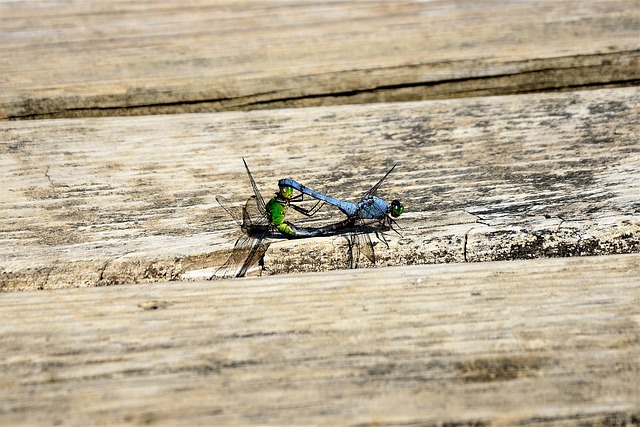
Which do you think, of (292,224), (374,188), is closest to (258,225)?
(292,224)

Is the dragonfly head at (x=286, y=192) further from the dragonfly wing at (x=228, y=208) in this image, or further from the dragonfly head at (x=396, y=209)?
the dragonfly head at (x=396, y=209)

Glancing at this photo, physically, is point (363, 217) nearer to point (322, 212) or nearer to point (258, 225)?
point (322, 212)

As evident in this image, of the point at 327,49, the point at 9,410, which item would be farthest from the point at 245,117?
the point at 9,410

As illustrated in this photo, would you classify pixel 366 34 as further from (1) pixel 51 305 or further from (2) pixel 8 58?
(1) pixel 51 305

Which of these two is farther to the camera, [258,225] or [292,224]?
[292,224]

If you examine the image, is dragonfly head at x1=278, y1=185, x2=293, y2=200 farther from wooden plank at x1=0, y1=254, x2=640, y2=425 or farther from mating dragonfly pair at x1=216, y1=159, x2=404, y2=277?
wooden plank at x1=0, y1=254, x2=640, y2=425

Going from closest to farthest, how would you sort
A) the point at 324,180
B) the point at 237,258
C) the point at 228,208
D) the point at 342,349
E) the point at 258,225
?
the point at 342,349, the point at 237,258, the point at 258,225, the point at 228,208, the point at 324,180
